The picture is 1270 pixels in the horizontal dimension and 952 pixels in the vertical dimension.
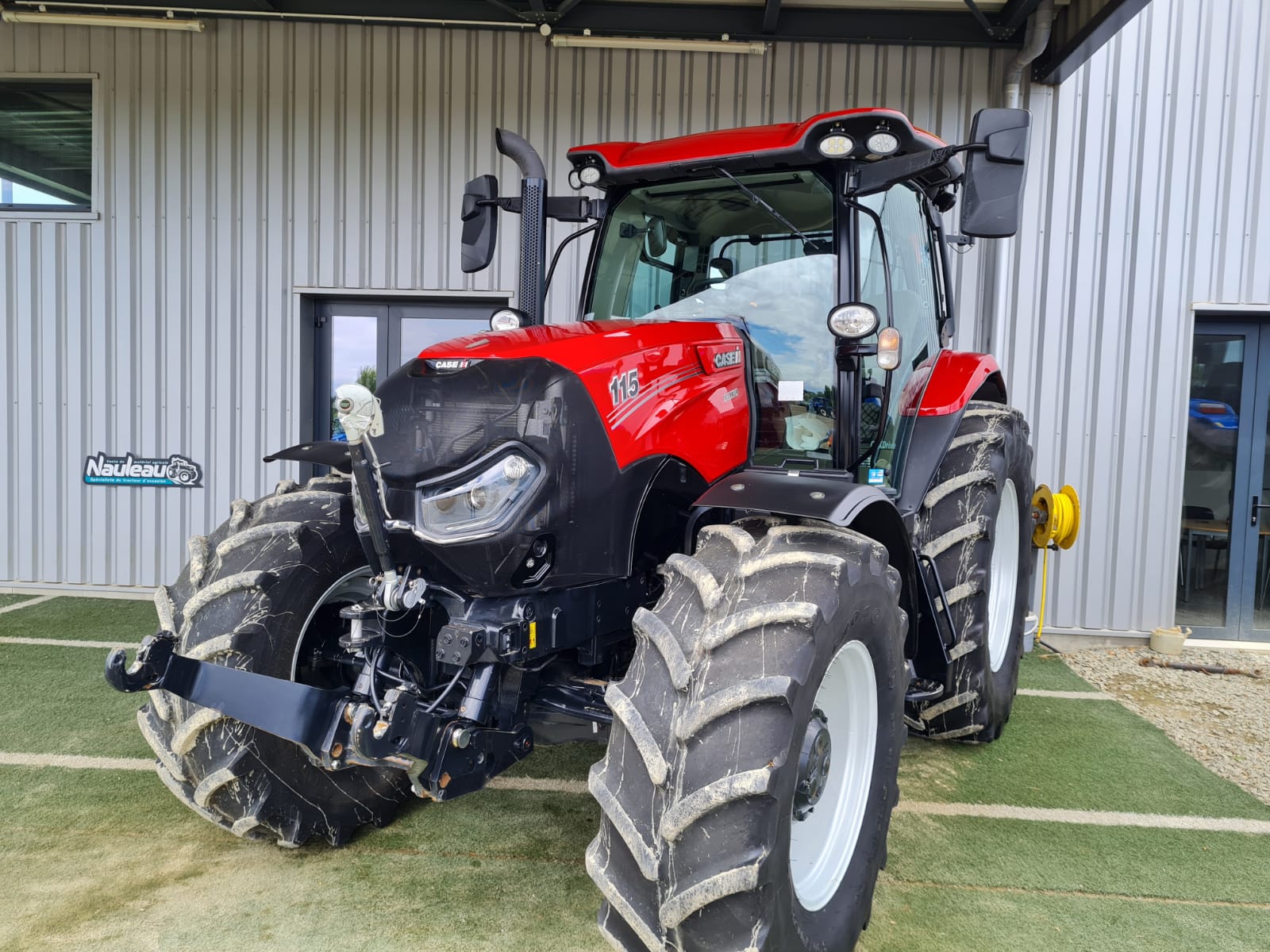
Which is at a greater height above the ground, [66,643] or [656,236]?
[656,236]

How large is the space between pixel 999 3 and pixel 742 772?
553 centimetres

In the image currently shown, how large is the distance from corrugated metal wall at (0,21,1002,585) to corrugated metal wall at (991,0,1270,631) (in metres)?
0.91

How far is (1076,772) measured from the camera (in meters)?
3.45

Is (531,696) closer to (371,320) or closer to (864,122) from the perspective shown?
(864,122)

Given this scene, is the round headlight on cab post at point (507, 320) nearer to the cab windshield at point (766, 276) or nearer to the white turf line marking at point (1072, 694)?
the cab windshield at point (766, 276)

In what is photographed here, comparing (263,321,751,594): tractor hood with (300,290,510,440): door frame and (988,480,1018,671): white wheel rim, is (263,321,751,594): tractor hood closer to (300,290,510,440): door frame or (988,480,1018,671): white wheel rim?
(988,480,1018,671): white wheel rim

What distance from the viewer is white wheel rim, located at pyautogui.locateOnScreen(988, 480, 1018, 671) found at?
3.95m

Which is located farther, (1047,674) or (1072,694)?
(1047,674)

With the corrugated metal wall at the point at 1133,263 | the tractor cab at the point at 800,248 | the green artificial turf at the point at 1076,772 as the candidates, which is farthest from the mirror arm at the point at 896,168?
the corrugated metal wall at the point at 1133,263

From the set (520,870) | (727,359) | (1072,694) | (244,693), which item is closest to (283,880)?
(520,870)

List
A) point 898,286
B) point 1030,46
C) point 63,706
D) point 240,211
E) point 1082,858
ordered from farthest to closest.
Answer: point 240,211, point 1030,46, point 63,706, point 898,286, point 1082,858

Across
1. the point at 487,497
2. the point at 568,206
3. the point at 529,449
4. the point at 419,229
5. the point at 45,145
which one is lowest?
the point at 487,497

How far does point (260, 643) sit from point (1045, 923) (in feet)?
7.52

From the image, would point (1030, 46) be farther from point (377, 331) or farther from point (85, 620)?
point (85, 620)
